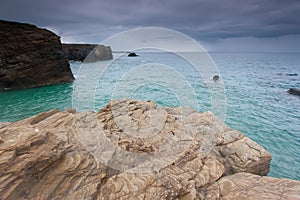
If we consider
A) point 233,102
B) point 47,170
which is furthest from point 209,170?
point 233,102

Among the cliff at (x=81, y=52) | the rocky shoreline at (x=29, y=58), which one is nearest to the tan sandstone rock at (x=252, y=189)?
the rocky shoreline at (x=29, y=58)

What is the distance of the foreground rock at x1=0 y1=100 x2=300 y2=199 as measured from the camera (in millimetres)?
3428

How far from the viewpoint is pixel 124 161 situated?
4.55 metres

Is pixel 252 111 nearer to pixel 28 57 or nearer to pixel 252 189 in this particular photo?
pixel 252 189

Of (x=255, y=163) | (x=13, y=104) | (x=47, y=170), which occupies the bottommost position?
(x=13, y=104)

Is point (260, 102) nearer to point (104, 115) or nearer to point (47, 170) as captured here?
point (104, 115)

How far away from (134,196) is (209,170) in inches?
90.3

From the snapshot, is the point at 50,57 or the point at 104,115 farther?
the point at 50,57

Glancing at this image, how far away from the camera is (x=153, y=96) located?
1944cm

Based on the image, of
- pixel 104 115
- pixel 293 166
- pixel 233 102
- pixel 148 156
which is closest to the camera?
pixel 148 156

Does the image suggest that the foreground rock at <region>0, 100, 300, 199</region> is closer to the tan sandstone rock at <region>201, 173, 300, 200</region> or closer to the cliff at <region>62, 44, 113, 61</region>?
the tan sandstone rock at <region>201, 173, 300, 200</region>

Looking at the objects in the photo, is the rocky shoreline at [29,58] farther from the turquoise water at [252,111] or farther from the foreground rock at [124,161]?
the foreground rock at [124,161]

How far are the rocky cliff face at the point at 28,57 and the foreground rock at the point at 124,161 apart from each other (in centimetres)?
2098

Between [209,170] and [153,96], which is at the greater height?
A: [209,170]
